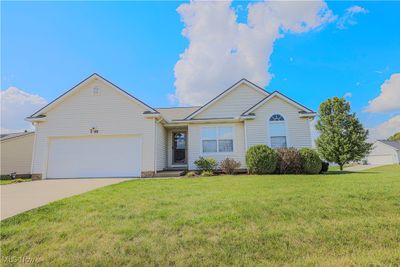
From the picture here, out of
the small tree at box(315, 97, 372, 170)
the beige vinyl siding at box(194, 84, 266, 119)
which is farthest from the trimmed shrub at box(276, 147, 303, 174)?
the small tree at box(315, 97, 372, 170)

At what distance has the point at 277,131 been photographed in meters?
13.5

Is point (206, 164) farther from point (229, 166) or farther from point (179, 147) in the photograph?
point (179, 147)

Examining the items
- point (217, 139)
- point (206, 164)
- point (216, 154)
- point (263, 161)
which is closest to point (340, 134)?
point (263, 161)

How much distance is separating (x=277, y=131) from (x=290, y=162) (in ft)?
8.44

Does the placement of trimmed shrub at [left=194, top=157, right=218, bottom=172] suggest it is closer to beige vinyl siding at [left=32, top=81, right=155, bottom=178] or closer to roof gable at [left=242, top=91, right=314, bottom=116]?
beige vinyl siding at [left=32, top=81, right=155, bottom=178]

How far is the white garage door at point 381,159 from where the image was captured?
3909 centimetres

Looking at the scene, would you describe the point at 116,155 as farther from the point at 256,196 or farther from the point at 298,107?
the point at 298,107

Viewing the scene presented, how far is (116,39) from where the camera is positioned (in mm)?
12281

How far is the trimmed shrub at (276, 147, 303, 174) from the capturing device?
11.6 m

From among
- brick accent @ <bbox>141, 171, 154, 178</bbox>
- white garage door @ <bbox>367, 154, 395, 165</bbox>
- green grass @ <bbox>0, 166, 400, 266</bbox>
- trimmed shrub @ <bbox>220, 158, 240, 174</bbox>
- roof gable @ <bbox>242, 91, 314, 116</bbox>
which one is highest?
roof gable @ <bbox>242, 91, 314, 116</bbox>

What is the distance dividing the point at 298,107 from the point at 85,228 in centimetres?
1318

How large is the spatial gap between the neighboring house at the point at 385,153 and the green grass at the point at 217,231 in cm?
4383

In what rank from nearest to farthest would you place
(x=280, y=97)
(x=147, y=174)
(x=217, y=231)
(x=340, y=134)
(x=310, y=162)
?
(x=217, y=231) < (x=310, y=162) < (x=147, y=174) < (x=280, y=97) < (x=340, y=134)

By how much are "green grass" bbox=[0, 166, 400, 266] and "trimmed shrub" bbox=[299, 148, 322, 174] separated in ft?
19.5
